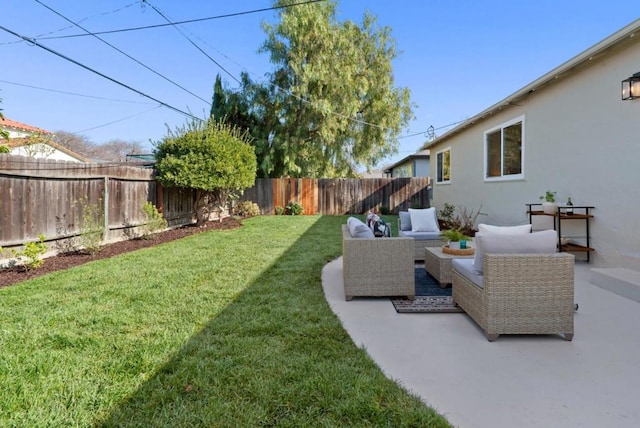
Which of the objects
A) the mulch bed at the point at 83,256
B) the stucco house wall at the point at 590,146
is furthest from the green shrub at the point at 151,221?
the stucco house wall at the point at 590,146

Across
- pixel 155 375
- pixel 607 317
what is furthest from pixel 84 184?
pixel 607 317

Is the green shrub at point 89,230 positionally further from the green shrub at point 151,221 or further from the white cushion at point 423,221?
the white cushion at point 423,221

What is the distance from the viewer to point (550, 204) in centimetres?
600

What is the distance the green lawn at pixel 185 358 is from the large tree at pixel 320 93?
36.8 ft

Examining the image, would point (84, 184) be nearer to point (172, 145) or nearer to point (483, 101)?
point (172, 145)

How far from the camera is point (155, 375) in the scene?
2355mm

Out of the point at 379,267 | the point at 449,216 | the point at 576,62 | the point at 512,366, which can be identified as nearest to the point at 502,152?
the point at 576,62

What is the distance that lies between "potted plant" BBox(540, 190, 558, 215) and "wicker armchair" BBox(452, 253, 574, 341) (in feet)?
11.7

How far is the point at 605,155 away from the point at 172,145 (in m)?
8.83

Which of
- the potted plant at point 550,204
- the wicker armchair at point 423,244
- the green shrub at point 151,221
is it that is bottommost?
the wicker armchair at point 423,244

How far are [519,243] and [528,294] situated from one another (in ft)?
1.40

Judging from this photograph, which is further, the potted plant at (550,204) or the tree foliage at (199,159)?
the tree foliage at (199,159)

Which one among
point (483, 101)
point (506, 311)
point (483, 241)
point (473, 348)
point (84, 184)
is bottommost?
point (473, 348)

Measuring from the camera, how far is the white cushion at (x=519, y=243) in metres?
3.05
